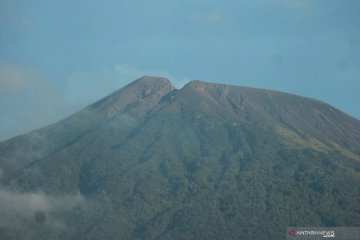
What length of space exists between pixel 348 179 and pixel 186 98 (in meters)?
57.8

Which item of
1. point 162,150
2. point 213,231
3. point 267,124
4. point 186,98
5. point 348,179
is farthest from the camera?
point 186,98

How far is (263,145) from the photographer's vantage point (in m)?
156

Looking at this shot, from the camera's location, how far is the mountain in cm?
12500

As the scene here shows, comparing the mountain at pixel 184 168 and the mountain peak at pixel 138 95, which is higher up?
the mountain peak at pixel 138 95

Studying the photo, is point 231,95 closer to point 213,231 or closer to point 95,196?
point 95,196

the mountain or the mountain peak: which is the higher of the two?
the mountain peak

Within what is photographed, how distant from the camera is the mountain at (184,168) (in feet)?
Answer: 410

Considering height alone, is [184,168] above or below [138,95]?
below

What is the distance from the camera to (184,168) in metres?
149

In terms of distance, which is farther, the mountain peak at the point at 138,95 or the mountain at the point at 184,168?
the mountain peak at the point at 138,95

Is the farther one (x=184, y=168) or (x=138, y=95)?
(x=138, y=95)

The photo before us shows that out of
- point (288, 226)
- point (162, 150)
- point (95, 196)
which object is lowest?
point (288, 226)

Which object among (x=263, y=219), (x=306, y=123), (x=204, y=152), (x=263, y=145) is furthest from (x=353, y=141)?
(x=263, y=219)

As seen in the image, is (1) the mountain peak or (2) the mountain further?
(1) the mountain peak
